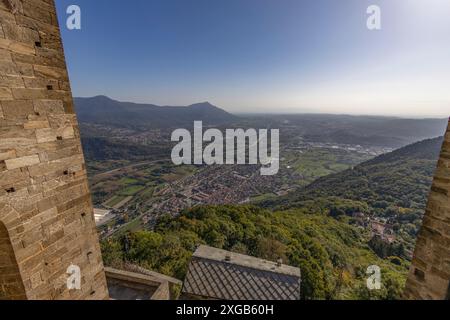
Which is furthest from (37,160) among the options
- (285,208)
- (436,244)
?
(285,208)

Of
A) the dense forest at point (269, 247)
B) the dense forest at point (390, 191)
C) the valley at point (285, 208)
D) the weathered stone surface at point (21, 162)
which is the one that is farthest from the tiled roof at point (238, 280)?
the dense forest at point (390, 191)

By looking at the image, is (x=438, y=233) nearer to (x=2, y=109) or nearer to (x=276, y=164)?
(x=2, y=109)

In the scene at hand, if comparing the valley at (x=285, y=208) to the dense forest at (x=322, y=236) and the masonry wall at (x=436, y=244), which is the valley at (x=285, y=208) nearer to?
the dense forest at (x=322, y=236)

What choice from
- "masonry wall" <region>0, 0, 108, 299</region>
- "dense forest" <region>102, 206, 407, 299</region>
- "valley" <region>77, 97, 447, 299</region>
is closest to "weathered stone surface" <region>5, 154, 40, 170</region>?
"masonry wall" <region>0, 0, 108, 299</region>

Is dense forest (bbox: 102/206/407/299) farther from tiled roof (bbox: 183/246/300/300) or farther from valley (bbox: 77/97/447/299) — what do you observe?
tiled roof (bbox: 183/246/300/300)
